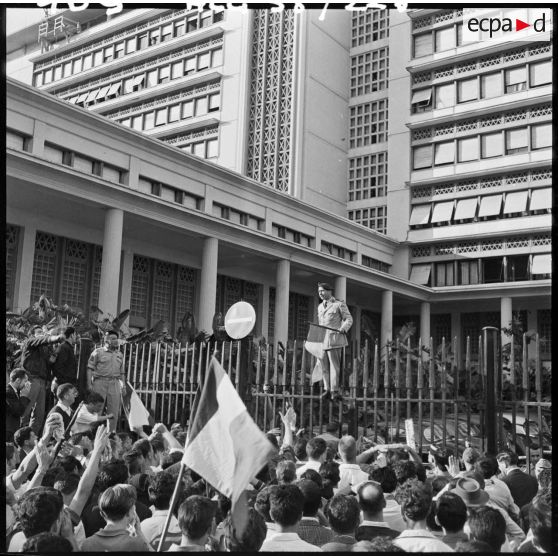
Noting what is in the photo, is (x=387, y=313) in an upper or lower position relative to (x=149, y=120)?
lower

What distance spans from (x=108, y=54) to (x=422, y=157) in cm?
1675

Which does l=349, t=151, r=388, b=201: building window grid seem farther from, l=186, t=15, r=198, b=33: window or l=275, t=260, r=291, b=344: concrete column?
l=275, t=260, r=291, b=344: concrete column

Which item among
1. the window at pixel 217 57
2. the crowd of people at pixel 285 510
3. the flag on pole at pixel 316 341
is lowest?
the crowd of people at pixel 285 510

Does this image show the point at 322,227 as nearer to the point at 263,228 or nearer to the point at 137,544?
the point at 263,228

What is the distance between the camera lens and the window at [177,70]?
3412 cm

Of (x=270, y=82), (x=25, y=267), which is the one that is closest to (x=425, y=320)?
(x=270, y=82)

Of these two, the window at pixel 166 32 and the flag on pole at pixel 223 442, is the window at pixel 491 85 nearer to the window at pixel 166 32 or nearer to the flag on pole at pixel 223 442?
the window at pixel 166 32

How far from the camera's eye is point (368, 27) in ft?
119

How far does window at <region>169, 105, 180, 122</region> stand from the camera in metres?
34.7

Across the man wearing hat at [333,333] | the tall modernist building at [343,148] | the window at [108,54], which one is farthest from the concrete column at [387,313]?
the man wearing hat at [333,333]

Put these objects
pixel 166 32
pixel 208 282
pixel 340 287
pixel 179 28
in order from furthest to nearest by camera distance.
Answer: pixel 166 32, pixel 179 28, pixel 340 287, pixel 208 282

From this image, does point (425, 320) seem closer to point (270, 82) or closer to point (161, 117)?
point (270, 82)

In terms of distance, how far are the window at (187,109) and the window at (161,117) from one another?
1.28 meters

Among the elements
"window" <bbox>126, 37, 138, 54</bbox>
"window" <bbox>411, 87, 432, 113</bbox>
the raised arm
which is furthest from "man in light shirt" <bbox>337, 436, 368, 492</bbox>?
"window" <bbox>126, 37, 138, 54</bbox>
